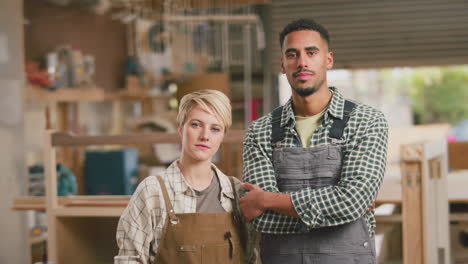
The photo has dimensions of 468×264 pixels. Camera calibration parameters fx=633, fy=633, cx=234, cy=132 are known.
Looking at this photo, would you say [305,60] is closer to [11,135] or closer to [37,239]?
[11,135]

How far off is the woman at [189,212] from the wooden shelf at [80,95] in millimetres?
4626

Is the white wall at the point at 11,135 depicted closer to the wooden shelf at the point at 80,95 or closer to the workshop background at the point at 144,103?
the workshop background at the point at 144,103

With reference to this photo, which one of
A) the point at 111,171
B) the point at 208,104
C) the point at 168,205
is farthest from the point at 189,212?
the point at 111,171

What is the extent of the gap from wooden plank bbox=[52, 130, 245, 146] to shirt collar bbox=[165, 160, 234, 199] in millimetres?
731

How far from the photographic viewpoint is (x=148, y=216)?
2.02 m

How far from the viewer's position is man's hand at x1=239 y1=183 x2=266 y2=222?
1.93 metres

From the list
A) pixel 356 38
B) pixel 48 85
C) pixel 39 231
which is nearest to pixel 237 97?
pixel 48 85

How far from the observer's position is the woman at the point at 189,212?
2004mm

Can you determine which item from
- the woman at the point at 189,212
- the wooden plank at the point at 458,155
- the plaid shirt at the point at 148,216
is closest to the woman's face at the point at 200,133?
the woman at the point at 189,212

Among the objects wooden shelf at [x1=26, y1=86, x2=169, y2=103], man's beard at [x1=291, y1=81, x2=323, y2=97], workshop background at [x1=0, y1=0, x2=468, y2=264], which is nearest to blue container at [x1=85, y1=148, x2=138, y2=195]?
workshop background at [x1=0, y1=0, x2=468, y2=264]

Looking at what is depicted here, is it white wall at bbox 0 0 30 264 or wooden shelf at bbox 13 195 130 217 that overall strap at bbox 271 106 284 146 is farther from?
white wall at bbox 0 0 30 264

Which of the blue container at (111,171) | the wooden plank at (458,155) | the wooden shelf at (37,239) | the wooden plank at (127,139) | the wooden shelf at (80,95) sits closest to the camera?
the wooden plank at (127,139)

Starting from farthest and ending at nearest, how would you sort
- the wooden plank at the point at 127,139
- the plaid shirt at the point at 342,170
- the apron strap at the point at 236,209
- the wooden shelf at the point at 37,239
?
the wooden shelf at the point at 37,239 → the wooden plank at the point at 127,139 → the apron strap at the point at 236,209 → the plaid shirt at the point at 342,170

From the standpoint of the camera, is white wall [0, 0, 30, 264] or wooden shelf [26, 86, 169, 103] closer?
Answer: white wall [0, 0, 30, 264]
